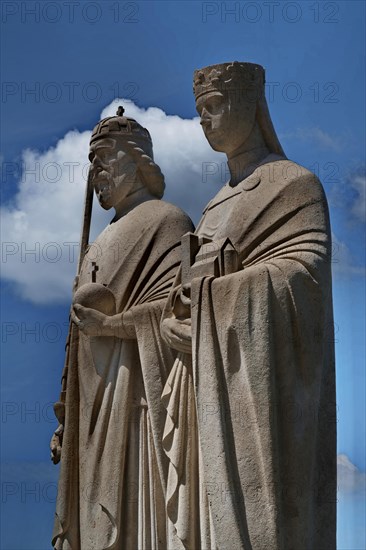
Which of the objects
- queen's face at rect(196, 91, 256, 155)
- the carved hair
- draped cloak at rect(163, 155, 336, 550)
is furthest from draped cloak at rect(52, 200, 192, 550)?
queen's face at rect(196, 91, 256, 155)

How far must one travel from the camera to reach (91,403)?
9.77m

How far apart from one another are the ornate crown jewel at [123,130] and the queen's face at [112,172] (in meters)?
0.07

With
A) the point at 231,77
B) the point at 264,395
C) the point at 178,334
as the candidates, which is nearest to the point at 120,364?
the point at 178,334

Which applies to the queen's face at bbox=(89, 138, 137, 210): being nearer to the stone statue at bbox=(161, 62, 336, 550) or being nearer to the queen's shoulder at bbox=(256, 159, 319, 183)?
the stone statue at bbox=(161, 62, 336, 550)

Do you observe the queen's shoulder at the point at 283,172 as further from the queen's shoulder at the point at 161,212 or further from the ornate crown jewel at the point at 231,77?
Result: the queen's shoulder at the point at 161,212

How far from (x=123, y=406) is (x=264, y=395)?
173 centimetres

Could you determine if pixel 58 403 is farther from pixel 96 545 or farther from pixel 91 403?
pixel 96 545

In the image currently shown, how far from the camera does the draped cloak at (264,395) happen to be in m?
8.07

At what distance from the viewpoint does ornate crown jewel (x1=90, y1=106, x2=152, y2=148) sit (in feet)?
34.4

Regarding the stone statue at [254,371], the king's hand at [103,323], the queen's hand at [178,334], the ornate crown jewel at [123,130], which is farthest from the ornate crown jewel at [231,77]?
the king's hand at [103,323]

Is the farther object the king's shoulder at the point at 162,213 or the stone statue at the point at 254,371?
the king's shoulder at the point at 162,213

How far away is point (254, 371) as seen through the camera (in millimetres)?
8203

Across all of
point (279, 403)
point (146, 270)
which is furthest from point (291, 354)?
point (146, 270)

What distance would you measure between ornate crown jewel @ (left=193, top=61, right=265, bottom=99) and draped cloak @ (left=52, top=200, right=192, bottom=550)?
1337 millimetres
